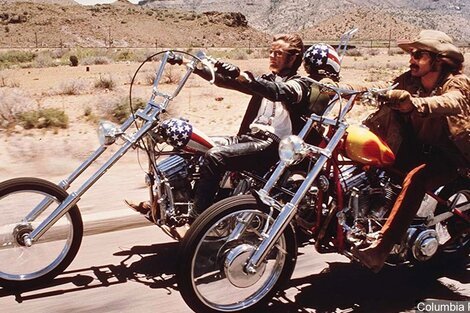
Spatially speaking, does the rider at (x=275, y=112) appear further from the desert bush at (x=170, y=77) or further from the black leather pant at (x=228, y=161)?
the desert bush at (x=170, y=77)

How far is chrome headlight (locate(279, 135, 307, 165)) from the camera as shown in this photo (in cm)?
332

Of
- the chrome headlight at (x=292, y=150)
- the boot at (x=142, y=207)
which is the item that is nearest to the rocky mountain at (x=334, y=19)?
the boot at (x=142, y=207)

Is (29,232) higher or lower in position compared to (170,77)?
higher

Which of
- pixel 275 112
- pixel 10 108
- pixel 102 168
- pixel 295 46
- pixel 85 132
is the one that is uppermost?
pixel 295 46

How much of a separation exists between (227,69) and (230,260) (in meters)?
1.13

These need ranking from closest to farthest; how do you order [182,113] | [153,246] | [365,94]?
[365,94] → [153,246] → [182,113]

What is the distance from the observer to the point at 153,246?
191 inches

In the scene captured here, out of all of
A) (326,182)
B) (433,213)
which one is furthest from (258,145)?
(433,213)

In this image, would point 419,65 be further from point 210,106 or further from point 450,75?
point 210,106

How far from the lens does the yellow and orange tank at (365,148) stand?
11.8 ft

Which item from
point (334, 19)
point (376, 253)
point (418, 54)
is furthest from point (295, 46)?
point (334, 19)

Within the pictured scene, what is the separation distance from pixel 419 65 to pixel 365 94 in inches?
32.7

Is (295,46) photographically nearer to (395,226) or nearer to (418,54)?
(418,54)

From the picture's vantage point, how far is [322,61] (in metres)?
4.22
